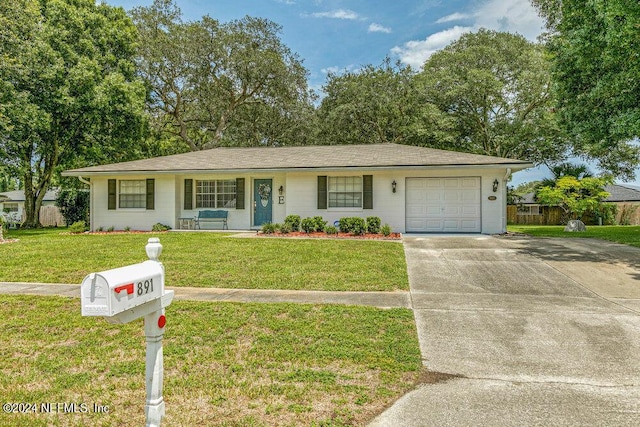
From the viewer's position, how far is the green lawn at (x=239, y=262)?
6.86 m

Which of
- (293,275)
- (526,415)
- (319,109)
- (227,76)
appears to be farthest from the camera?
(319,109)

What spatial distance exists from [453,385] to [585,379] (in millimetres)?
1185

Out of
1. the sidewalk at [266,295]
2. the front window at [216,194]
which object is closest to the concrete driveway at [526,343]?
the sidewalk at [266,295]

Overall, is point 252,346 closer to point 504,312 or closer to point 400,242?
point 504,312

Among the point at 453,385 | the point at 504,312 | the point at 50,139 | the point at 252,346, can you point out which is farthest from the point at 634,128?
Answer: the point at 50,139

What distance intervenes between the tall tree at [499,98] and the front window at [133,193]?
66.8ft

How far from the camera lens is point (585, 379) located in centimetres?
330

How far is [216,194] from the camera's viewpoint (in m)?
16.0

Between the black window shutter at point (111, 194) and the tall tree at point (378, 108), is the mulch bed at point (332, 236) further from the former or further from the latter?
the tall tree at point (378, 108)

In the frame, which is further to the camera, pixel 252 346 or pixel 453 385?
pixel 252 346

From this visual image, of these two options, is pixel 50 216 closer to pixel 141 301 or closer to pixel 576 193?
pixel 141 301

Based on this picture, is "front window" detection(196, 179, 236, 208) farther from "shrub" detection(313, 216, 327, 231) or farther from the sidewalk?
the sidewalk

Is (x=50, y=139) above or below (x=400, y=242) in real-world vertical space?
above

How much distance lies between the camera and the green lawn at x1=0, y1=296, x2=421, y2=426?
110 inches
